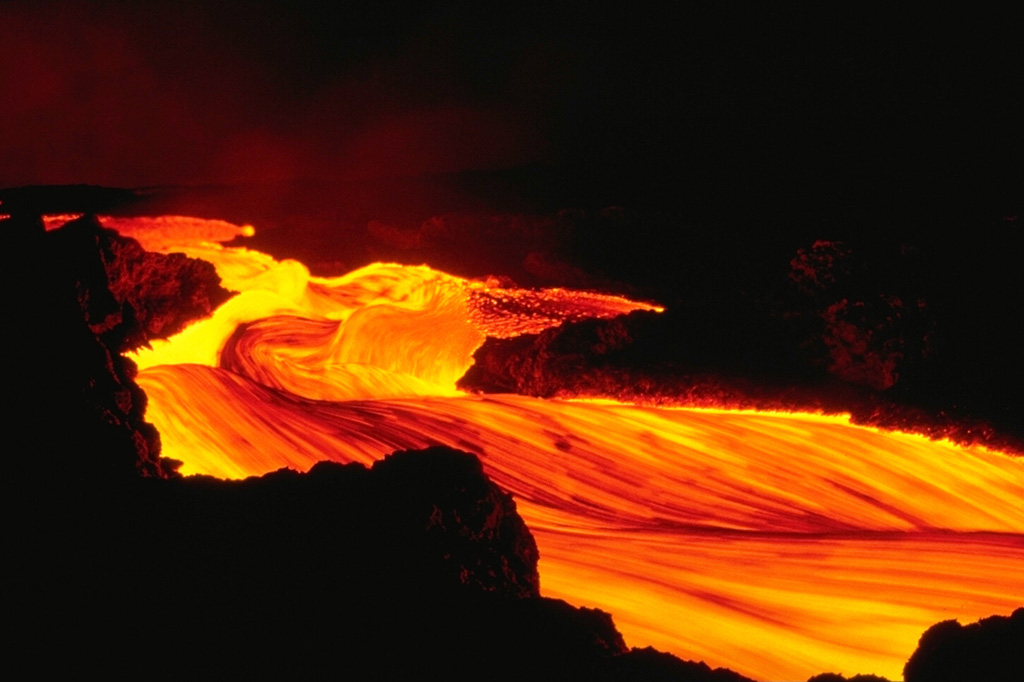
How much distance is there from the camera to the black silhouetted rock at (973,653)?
4.24ft

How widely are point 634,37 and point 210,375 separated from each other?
2223 mm

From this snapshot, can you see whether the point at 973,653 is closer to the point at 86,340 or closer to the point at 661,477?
the point at 661,477

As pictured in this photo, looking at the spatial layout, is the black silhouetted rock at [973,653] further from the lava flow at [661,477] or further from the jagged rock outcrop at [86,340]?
the jagged rock outcrop at [86,340]

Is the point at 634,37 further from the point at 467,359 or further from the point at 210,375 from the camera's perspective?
the point at 210,375

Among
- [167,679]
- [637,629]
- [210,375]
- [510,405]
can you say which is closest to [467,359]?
[510,405]

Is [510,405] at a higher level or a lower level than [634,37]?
lower

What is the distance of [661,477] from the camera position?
7.17 ft

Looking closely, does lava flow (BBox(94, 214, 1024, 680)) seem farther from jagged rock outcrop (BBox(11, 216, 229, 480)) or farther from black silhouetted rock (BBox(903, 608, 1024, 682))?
black silhouetted rock (BBox(903, 608, 1024, 682))

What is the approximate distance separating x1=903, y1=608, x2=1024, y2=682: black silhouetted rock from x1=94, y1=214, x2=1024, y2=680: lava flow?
380mm

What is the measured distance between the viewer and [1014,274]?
7.59 ft

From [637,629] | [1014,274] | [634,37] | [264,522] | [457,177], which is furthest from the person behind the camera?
[634,37]

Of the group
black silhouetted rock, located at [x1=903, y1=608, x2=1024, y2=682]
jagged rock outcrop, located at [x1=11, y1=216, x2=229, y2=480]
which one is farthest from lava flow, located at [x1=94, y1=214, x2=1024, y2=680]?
black silhouetted rock, located at [x1=903, y1=608, x2=1024, y2=682]

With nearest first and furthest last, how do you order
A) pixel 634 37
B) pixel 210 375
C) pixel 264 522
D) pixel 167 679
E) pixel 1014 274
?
pixel 167 679 → pixel 264 522 → pixel 1014 274 → pixel 210 375 → pixel 634 37

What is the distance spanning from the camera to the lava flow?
1.85 metres
